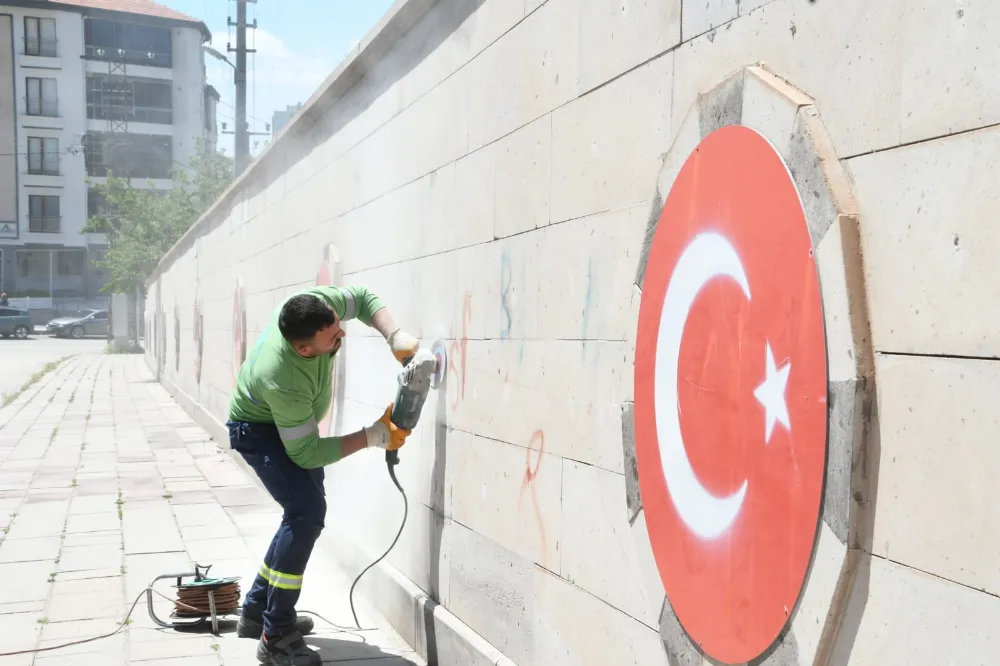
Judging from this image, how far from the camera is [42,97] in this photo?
5338 cm

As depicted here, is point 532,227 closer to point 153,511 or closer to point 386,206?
point 386,206

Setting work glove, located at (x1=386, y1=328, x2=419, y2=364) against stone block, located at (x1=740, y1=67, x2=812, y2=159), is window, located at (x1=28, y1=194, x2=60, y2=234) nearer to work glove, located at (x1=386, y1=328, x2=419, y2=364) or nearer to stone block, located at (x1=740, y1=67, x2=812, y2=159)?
work glove, located at (x1=386, y1=328, x2=419, y2=364)

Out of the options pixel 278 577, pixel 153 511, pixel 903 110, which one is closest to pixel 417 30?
pixel 278 577

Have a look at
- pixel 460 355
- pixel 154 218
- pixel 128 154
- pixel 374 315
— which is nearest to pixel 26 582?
pixel 374 315

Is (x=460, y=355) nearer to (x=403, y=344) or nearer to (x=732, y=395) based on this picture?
(x=403, y=344)

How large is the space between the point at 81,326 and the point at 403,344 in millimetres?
45854

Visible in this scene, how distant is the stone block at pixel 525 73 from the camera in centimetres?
323

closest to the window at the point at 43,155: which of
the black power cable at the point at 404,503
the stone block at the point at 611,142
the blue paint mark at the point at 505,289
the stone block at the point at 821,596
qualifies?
the black power cable at the point at 404,503

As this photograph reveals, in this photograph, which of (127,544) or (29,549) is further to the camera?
(127,544)

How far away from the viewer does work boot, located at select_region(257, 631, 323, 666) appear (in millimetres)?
4242

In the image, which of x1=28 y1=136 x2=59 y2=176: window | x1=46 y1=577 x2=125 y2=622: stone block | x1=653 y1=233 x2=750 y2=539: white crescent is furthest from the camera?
x1=28 y1=136 x2=59 y2=176: window

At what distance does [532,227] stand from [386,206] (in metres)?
2.04

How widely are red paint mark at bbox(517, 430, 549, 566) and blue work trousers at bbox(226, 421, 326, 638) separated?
127 cm

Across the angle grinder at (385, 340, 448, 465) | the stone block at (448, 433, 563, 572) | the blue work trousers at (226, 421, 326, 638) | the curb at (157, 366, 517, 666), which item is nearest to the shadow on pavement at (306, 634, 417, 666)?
the curb at (157, 366, 517, 666)
